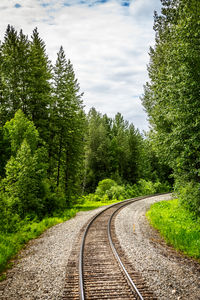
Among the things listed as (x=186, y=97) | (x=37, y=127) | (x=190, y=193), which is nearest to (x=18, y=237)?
(x=190, y=193)

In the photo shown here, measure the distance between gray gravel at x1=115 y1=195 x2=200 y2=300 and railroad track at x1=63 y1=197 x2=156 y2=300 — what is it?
1.20 ft

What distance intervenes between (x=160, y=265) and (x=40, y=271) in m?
4.19

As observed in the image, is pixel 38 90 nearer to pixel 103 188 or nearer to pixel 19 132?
pixel 19 132

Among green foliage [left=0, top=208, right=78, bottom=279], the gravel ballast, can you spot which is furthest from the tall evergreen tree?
the gravel ballast

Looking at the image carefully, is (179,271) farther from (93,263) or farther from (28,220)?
(28,220)

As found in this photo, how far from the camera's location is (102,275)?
6562mm

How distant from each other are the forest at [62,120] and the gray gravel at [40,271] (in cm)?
292

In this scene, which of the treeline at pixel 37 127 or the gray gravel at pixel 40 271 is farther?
the treeline at pixel 37 127

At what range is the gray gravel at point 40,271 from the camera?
18.7 feet

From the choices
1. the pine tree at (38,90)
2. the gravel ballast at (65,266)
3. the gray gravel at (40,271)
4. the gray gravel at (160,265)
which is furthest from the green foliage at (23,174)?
the gray gravel at (160,265)

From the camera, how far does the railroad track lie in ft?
18.0

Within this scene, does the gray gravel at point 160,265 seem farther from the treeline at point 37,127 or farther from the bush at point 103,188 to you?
the bush at point 103,188

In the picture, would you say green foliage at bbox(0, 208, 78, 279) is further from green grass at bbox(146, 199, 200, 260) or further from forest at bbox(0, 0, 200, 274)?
green grass at bbox(146, 199, 200, 260)

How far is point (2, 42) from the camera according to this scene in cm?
2067
